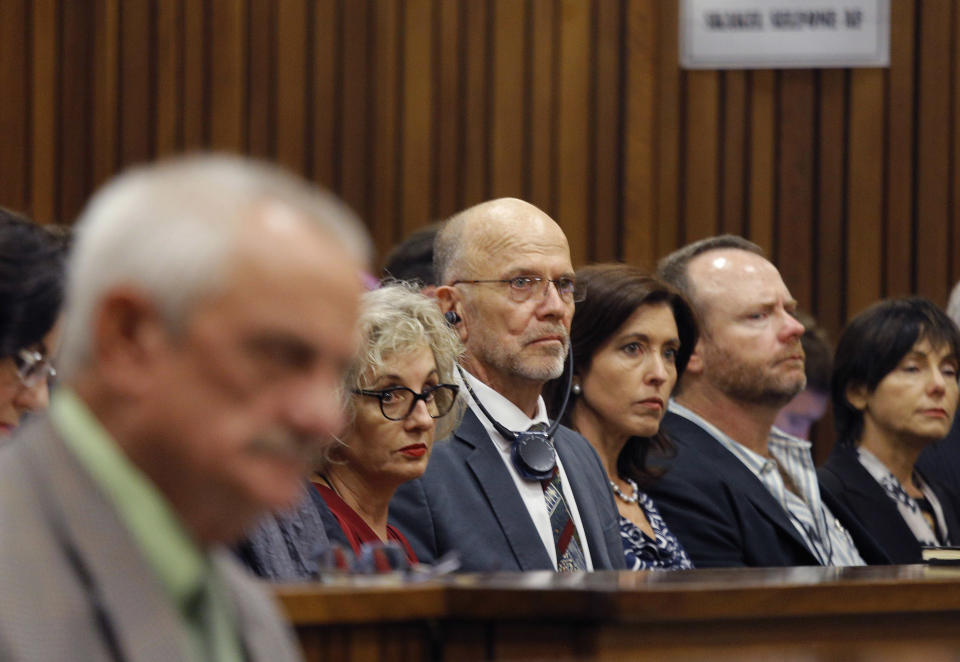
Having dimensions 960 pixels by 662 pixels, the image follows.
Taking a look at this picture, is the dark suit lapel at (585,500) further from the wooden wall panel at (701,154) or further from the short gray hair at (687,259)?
the wooden wall panel at (701,154)

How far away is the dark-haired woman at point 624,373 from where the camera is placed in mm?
3650

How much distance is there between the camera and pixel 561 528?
3.11 m

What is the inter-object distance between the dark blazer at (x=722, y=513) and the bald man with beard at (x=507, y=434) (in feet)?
1.16

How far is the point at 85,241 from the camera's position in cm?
104

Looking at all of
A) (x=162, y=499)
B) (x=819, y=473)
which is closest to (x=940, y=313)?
(x=819, y=473)

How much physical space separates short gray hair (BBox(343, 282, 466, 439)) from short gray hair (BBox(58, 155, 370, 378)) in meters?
1.75

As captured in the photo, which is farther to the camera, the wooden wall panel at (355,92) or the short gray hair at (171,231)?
the wooden wall panel at (355,92)

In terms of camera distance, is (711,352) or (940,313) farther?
(940,313)

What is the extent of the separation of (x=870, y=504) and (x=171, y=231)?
353cm

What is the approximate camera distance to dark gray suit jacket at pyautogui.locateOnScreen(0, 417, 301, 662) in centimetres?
96

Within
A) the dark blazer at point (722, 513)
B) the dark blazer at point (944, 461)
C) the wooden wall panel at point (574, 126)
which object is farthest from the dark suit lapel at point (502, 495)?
the wooden wall panel at point (574, 126)

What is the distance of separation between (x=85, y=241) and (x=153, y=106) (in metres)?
4.66

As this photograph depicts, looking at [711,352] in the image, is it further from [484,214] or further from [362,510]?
[362,510]

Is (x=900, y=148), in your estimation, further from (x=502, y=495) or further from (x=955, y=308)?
(x=502, y=495)
